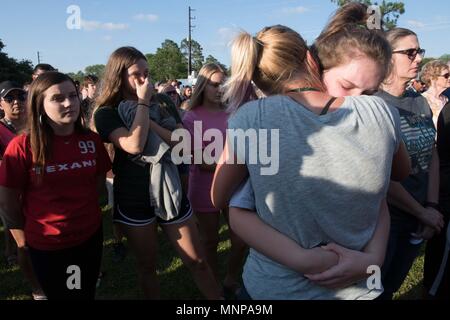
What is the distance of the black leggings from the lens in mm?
2166

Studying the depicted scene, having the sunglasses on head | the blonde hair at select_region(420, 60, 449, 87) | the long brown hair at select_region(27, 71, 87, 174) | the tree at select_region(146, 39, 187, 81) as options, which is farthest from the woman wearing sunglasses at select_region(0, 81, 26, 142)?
the tree at select_region(146, 39, 187, 81)

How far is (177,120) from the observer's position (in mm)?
2797

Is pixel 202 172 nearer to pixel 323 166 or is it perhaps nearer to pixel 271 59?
pixel 271 59

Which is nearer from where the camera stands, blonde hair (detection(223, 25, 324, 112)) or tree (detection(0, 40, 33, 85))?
blonde hair (detection(223, 25, 324, 112))

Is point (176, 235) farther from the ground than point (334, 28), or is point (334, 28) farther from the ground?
point (334, 28)

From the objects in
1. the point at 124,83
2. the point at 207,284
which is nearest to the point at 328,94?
the point at 124,83

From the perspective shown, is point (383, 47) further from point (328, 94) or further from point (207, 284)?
point (207, 284)

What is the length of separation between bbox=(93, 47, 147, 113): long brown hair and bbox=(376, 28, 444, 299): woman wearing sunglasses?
1664 mm

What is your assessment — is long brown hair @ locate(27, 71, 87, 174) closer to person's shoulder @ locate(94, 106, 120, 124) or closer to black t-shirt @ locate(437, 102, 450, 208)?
person's shoulder @ locate(94, 106, 120, 124)

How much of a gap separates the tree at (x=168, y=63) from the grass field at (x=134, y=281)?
173ft

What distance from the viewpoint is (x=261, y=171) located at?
44.0 inches

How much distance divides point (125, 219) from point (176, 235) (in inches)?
14.6

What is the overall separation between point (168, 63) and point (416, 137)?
58063 mm

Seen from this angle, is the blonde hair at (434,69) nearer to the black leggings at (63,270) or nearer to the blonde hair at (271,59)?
the blonde hair at (271,59)
